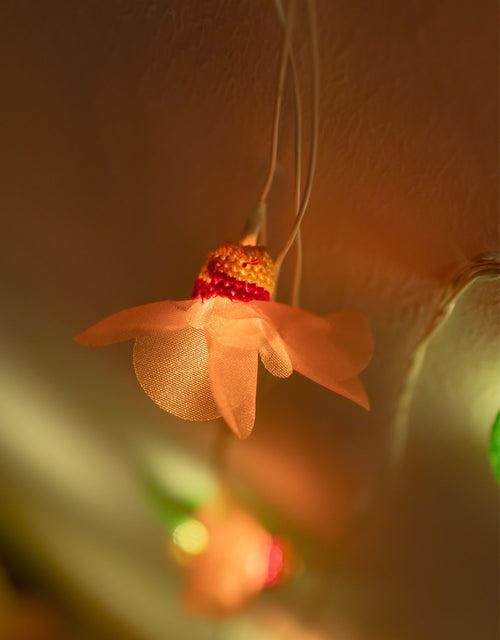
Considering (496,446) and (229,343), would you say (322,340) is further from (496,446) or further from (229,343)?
(496,446)

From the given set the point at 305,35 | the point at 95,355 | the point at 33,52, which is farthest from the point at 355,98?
the point at 95,355

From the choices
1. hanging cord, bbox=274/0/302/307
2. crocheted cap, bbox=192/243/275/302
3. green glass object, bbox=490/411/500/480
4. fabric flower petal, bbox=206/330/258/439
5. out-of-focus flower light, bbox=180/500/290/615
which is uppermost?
hanging cord, bbox=274/0/302/307

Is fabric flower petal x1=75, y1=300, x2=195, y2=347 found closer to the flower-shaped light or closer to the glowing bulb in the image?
the flower-shaped light

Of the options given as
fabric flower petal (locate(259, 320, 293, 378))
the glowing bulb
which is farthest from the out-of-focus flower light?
fabric flower petal (locate(259, 320, 293, 378))

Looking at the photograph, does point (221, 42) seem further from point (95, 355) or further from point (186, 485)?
point (186, 485)

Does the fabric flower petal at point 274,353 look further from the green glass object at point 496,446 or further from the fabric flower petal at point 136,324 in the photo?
the green glass object at point 496,446

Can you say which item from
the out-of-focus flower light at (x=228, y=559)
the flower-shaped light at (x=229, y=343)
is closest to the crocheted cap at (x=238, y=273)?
the flower-shaped light at (x=229, y=343)
